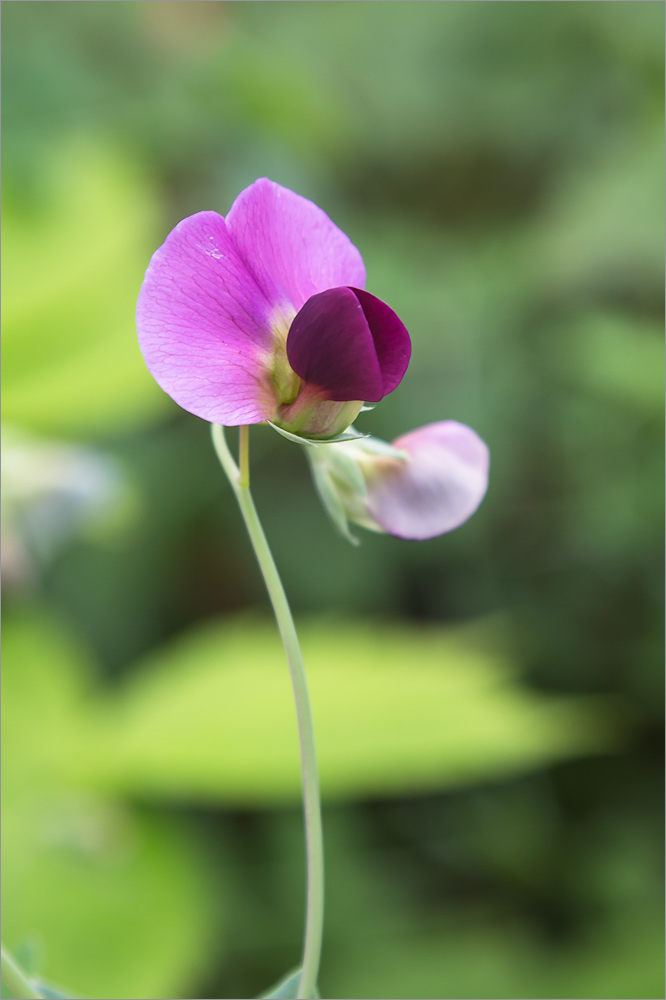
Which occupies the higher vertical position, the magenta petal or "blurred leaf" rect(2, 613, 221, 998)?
"blurred leaf" rect(2, 613, 221, 998)

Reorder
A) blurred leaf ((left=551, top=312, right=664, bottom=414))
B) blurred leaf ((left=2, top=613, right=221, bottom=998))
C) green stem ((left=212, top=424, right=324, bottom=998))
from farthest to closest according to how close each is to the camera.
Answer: blurred leaf ((left=551, top=312, right=664, bottom=414)), blurred leaf ((left=2, top=613, right=221, bottom=998)), green stem ((left=212, top=424, right=324, bottom=998))

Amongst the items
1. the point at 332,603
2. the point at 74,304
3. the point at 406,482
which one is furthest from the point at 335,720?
the point at 406,482

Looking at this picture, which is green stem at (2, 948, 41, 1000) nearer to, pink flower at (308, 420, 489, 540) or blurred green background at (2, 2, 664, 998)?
pink flower at (308, 420, 489, 540)

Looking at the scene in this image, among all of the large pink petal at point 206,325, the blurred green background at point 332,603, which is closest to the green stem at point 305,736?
the large pink petal at point 206,325

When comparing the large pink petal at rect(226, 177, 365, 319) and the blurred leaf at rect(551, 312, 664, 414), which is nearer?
the large pink petal at rect(226, 177, 365, 319)

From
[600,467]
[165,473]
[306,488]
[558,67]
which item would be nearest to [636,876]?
[600,467]

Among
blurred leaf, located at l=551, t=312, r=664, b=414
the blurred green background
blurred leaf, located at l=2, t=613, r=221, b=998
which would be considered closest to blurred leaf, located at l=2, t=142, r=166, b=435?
the blurred green background

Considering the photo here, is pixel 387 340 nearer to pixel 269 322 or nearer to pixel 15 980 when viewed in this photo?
pixel 269 322
